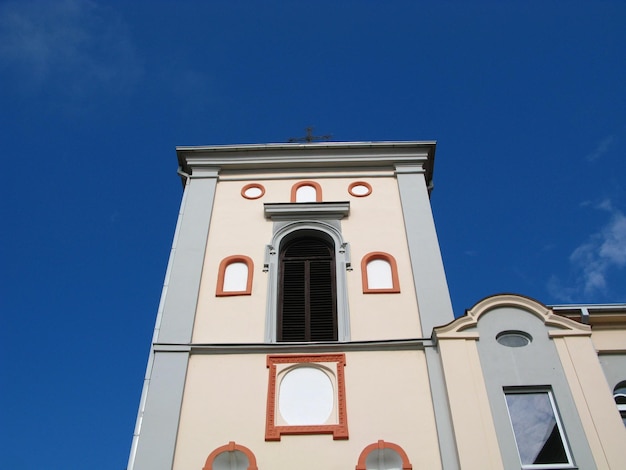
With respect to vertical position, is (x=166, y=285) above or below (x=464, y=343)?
above

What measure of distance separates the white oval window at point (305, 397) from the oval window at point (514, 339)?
314cm

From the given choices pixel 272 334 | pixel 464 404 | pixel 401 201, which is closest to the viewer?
pixel 464 404

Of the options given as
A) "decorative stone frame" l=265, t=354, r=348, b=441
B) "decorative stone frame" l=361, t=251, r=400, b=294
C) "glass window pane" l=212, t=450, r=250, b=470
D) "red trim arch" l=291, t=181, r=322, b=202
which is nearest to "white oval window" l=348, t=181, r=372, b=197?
"red trim arch" l=291, t=181, r=322, b=202

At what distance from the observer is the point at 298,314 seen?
1477 cm

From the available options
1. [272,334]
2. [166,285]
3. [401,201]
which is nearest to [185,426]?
[272,334]

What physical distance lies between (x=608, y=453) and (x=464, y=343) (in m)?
2.95

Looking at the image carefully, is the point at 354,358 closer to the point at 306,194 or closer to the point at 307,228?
the point at 307,228

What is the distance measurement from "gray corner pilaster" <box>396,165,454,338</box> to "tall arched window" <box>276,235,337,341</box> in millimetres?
1741

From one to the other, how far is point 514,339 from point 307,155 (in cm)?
806

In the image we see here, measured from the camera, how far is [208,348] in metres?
13.6

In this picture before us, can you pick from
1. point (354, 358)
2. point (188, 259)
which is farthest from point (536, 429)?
point (188, 259)

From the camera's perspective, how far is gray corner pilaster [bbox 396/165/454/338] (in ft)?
47.2

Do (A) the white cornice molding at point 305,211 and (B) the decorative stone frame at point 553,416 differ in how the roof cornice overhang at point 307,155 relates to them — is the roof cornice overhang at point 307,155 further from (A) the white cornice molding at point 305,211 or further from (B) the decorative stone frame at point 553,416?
(B) the decorative stone frame at point 553,416

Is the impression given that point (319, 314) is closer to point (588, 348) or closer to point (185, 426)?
point (185, 426)
